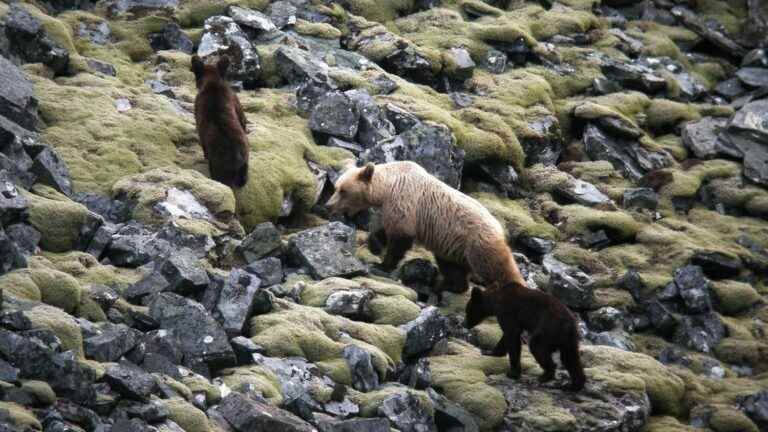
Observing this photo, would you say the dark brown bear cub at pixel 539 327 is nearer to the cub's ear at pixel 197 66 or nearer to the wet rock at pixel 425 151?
the wet rock at pixel 425 151

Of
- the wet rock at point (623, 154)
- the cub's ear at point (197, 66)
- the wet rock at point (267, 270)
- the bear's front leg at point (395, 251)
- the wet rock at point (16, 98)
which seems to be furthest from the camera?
the wet rock at point (623, 154)

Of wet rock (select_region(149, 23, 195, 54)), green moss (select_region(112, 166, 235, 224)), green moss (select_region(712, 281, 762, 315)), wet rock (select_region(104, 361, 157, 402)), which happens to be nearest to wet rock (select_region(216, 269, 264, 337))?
wet rock (select_region(104, 361, 157, 402))

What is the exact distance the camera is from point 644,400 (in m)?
17.5

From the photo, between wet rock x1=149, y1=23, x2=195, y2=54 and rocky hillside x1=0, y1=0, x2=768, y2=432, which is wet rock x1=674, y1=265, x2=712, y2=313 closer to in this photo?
rocky hillside x1=0, y1=0, x2=768, y2=432

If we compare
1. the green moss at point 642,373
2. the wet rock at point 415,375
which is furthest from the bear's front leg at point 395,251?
the green moss at point 642,373

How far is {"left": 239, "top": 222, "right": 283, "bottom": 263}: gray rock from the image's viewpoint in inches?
721

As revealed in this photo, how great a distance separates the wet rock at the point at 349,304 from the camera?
1744 cm

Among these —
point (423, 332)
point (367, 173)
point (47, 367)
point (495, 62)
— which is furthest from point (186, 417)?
point (495, 62)

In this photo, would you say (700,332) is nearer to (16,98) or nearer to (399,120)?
(399,120)

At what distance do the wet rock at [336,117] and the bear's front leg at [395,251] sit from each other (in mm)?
3737

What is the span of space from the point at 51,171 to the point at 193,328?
15.8ft

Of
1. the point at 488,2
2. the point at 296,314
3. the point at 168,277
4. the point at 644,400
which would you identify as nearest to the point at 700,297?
the point at 644,400

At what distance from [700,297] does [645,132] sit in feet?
A: 27.1

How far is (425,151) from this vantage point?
899 inches
